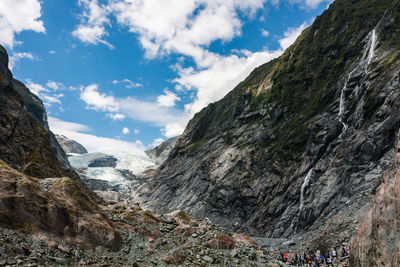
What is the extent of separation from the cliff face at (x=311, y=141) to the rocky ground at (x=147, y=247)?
21.5 meters

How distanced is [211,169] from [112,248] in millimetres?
91952

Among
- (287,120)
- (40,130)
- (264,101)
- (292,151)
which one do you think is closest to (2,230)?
(40,130)

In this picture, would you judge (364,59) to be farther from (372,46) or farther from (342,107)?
(342,107)

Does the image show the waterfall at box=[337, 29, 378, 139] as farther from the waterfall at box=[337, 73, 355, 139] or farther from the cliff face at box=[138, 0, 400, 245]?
the cliff face at box=[138, 0, 400, 245]

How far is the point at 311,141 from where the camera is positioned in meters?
77.1

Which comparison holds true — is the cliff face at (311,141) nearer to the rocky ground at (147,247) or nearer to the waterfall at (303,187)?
the waterfall at (303,187)

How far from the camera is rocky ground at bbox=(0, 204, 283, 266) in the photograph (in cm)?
1664

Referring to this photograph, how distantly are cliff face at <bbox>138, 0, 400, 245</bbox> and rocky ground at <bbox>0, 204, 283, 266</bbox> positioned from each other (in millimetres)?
21467

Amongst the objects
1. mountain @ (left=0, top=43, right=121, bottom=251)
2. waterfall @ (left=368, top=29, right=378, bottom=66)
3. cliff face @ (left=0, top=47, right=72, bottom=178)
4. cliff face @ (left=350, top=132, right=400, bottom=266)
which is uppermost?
waterfall @ (left=368, top=29, right=378, bottom=66)

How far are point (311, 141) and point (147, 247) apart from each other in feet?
Result: 215

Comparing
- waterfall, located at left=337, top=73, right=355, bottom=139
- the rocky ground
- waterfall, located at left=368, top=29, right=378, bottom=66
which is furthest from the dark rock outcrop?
waterfall, located at left=368, top=29, right=378, bottom=66

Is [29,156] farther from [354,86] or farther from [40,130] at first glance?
[354,86]

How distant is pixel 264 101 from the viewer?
129500mm

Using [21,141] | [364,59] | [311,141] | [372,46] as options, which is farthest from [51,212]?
[372,46]
